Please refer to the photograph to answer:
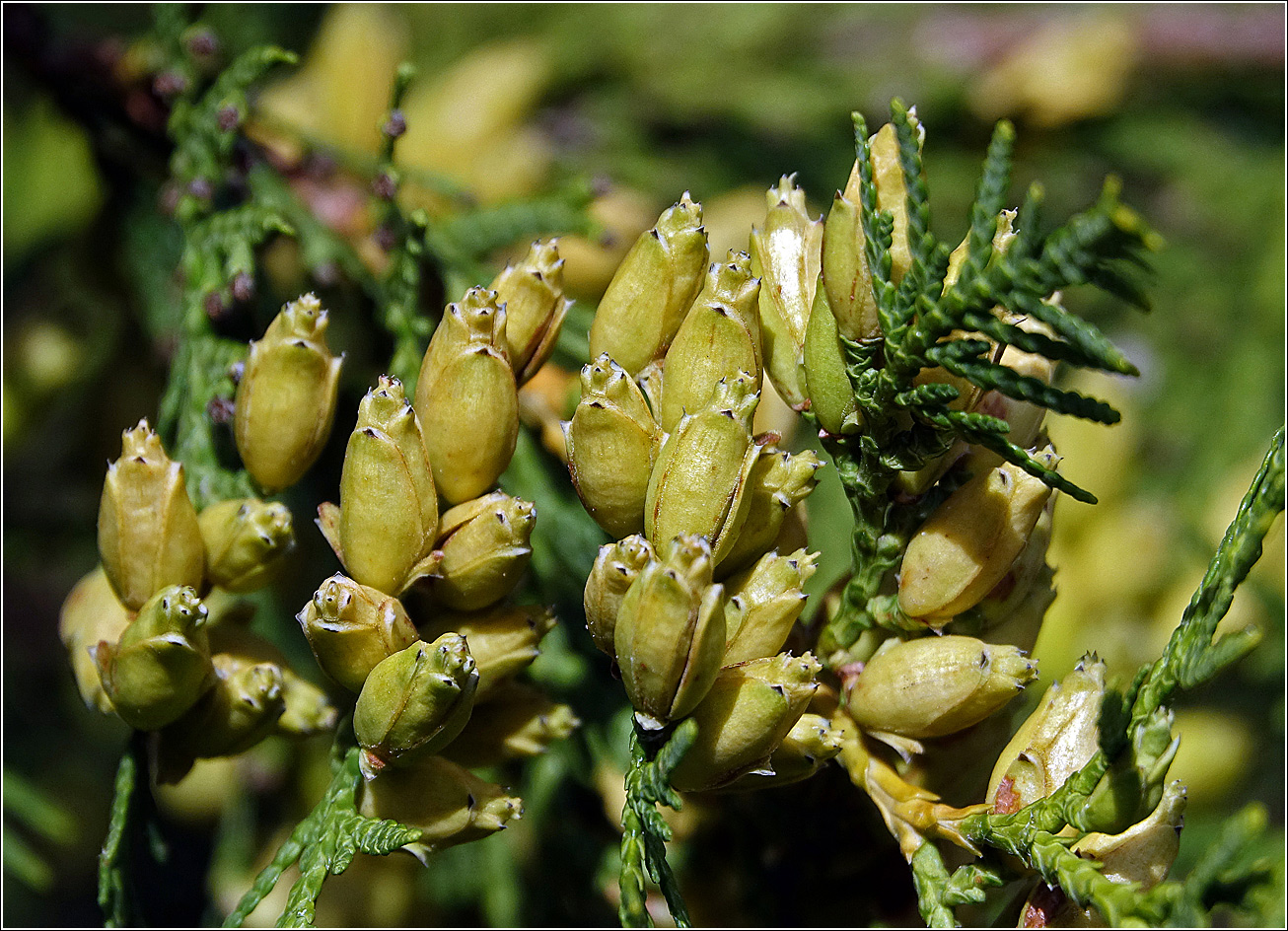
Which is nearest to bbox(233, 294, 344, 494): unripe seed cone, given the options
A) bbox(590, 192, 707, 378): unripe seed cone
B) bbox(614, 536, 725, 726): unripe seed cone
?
bbox(590, 192, 707, 378): unripe seed cone

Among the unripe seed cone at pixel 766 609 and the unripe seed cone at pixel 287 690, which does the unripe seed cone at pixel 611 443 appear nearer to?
the unripe seed cone at pixel 766 609

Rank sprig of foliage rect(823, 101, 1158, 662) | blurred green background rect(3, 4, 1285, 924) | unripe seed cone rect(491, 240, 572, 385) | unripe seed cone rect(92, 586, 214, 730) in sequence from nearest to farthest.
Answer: sprig of foliage rect(823, 101, 1158, 662)
unripe seed cone rect(92, 586, 214, 730)
unripe seed cone rect(491, 240, 572, 385)
blurred green background rect(3, 4, 1285, 924)

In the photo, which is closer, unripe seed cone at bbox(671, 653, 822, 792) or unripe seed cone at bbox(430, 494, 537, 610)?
unripe seed cone at bbox(671, 653, 822, 792)

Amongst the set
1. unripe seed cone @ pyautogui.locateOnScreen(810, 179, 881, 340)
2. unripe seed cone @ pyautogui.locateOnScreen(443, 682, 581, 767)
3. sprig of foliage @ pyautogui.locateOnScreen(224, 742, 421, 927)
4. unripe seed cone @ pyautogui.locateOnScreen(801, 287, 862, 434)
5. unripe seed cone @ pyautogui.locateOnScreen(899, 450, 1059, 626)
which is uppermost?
unripe seed cone @ pyautogui.locateOnScreen(810, 179, 881, 340)

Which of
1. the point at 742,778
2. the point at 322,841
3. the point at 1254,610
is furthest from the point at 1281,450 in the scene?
the point at 1254,610

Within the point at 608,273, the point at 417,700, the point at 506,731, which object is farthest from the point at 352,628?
the point at 608,273

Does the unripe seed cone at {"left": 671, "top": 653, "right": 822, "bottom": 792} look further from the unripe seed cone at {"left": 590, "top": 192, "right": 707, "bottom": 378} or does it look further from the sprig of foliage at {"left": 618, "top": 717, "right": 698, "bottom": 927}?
the unripe seed cone at {"left": 590, "top": 192, "right": 707, "bottom": 378}

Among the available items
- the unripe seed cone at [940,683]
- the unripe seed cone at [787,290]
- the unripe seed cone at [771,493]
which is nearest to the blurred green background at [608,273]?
the unripe seed cone at [940,683]
